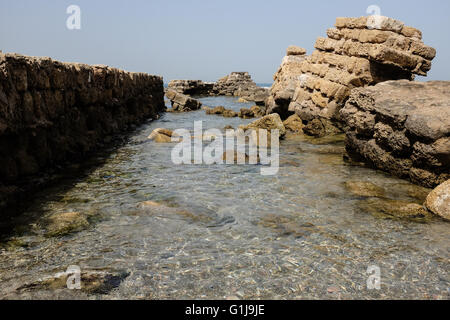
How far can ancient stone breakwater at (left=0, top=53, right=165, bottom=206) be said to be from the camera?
20.4 ft

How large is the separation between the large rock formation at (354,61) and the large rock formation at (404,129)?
116 inches

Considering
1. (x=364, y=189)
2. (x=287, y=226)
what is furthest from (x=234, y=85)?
(x=287, y=226)

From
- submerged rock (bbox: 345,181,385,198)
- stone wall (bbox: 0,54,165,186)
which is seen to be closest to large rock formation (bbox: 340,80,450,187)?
submerged rock (bbox: 345,181,385,198)

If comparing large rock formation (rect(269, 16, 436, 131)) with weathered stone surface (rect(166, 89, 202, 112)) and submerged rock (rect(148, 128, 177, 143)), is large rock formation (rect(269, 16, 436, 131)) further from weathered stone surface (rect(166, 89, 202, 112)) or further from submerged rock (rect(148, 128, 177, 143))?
weathered stone surface (rect(166, 89, 202, 112))

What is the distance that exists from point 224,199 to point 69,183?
327 cm

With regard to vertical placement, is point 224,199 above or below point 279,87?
below

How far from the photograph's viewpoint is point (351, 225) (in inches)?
211

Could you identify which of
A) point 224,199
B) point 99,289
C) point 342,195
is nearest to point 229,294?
point 99,289

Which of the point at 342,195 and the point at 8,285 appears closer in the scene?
the point at 8,285

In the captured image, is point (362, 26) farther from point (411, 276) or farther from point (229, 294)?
point (229, 294)

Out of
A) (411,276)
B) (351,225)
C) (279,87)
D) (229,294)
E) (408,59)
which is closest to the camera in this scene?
(229,294)

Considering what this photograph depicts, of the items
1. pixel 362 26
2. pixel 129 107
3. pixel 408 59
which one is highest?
pixel 362 26

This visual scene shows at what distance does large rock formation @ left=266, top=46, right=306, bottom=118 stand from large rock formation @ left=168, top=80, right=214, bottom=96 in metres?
27.5

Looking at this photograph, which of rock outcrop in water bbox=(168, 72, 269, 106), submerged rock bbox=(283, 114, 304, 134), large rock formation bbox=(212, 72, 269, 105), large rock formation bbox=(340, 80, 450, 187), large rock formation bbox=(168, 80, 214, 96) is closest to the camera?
large rock formation bbox=(340, 80, 450, 187)
